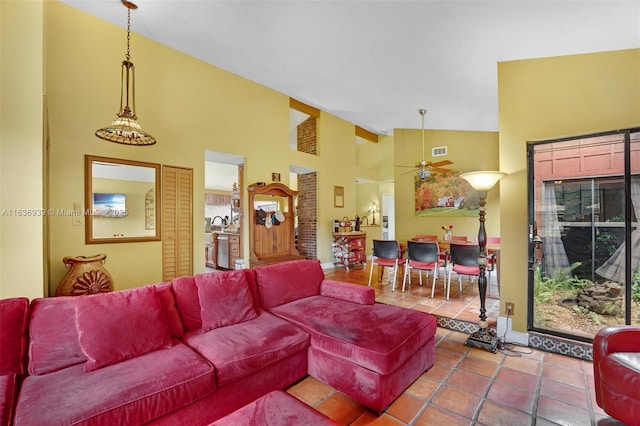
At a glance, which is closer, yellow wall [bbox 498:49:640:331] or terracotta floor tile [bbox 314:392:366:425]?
terracotta floor tile [bbox 314:392:366:425]

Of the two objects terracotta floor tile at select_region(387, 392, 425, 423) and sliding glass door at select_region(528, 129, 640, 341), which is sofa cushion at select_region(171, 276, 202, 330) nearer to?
terracotta floor tile at select_region(387, 392, 425, 423)

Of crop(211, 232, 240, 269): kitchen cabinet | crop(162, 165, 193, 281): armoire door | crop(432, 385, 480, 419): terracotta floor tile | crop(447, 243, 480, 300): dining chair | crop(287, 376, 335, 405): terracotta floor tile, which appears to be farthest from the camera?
crop(211, 232, 240, 269): kitchen cabinet

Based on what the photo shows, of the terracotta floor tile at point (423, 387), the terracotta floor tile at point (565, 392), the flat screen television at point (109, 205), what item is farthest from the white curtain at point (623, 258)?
the flat screen television at point (109, 205)

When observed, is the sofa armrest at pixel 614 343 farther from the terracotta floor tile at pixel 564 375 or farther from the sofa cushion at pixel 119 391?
the sofa cushion at pixel 119 391

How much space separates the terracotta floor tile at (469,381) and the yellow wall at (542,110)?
93 cm

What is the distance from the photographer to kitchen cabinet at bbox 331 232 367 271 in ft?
20.5

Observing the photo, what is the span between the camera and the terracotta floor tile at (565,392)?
1.89 metres

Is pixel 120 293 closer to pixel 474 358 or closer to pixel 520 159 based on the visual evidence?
pixel 474 358

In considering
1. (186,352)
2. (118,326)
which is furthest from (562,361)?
(118,326)

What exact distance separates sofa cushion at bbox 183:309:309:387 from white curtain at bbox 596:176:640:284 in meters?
2.76

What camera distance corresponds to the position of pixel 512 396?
6.37 feet

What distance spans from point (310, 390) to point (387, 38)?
3488mm

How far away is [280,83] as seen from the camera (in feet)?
16.4

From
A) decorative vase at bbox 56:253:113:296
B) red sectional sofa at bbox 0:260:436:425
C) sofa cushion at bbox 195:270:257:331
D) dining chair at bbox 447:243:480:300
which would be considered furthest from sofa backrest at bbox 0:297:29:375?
dining chair at bbox 447:243:480:300
